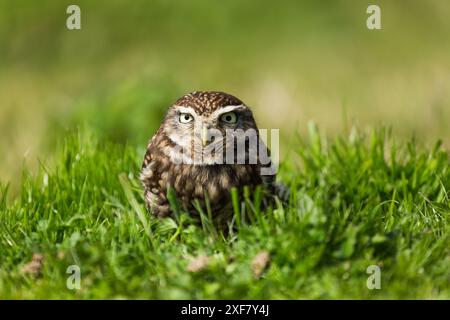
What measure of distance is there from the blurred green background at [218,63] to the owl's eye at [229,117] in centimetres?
250

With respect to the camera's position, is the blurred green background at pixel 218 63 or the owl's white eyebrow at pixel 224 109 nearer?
the owl's white eyebrow at pixel 224 109

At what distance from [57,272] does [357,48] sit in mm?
6521

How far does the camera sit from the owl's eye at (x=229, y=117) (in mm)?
4789

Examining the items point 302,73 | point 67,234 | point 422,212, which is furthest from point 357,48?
point 67,234

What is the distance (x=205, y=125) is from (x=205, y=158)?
192 mm

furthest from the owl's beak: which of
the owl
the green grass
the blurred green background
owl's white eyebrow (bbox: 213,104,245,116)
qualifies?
the blurred green background

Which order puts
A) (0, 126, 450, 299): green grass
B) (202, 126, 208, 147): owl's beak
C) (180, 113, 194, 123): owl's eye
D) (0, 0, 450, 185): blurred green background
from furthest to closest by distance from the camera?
(0, 0, 450, 185): blurred green background, (180, 113, 194, 123): owl's eye, (202, 126, 208, 147): owl's beak, (0, 126, 450, 299): green grass

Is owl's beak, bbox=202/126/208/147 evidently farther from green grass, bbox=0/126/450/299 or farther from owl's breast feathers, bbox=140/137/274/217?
green grass, bbox=0/126/450/299

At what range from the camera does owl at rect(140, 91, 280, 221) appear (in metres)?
4.75

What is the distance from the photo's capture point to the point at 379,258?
4.05 meters

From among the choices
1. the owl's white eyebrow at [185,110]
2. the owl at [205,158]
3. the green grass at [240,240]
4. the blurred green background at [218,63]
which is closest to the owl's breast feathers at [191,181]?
the owl at [205,158]

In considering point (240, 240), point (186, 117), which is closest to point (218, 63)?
point (186, 117)

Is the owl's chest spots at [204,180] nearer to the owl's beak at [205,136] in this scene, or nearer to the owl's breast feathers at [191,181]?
the owl's breast feathers at [191,181]

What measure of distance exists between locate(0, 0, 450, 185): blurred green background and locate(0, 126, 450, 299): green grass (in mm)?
2145
